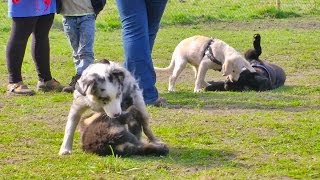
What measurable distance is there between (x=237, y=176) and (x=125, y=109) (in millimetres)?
1124

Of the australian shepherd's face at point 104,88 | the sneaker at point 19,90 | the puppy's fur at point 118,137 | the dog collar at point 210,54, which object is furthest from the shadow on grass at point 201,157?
the dog collar at point 210,54

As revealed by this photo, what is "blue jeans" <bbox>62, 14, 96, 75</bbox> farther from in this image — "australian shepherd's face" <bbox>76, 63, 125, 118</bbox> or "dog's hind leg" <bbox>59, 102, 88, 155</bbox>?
"australian shepherd's face" <bbox>76, 63, 125, 118</bbox>

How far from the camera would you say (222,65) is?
9820 millimetres

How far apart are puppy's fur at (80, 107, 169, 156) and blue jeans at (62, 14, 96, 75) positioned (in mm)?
3318

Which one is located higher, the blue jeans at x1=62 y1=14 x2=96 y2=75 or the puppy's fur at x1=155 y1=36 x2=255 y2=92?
the blue jeans at x1=62 y1=14 x2=96 y2=75

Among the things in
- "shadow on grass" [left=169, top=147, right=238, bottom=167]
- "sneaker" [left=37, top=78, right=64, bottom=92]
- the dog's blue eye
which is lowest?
"sneaker" [left=37, top=78, right=64, bottom=92]

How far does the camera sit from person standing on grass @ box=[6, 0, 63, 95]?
8797 mm

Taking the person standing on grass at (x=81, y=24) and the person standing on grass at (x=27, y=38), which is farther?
the person standing on grass at (x=81, y=24)

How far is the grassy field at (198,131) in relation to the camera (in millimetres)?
5531

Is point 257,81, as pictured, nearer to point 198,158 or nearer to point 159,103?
point 159,103

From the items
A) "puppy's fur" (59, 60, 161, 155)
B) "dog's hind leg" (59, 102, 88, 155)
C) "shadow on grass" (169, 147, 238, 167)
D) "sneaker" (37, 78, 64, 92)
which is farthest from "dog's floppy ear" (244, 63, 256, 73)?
"dog's hind leg" (59, 102, 88, 155)

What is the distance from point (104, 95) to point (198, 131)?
135 cm

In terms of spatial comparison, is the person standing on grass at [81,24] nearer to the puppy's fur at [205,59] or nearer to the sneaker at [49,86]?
the sneaker at [49,86]

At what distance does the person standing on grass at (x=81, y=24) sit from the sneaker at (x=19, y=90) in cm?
45
